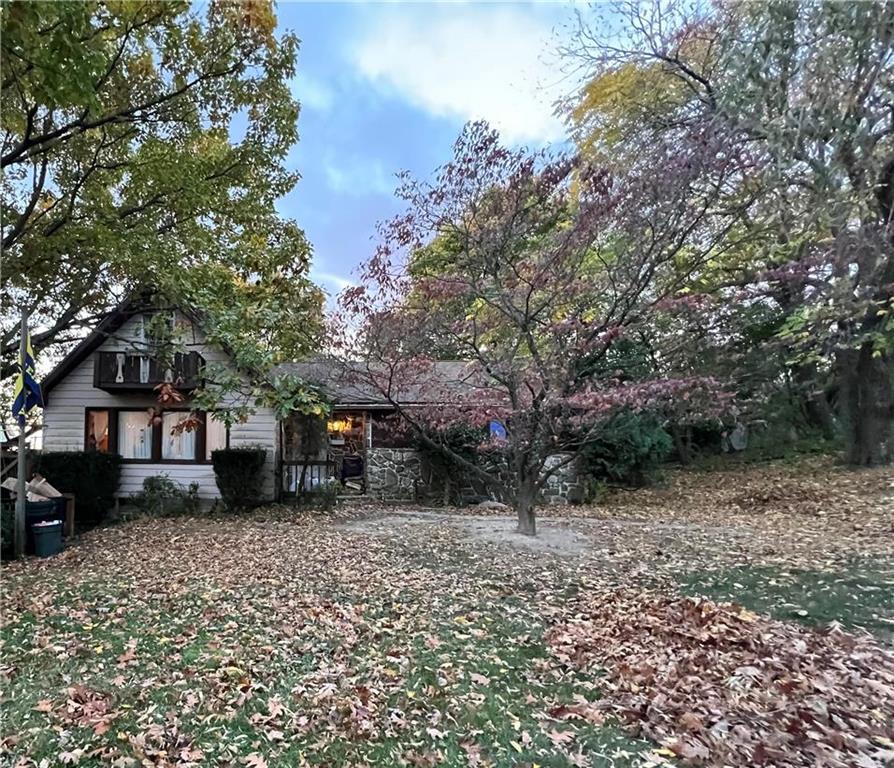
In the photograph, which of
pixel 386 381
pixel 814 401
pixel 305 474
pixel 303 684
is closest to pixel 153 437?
pixel 305 474

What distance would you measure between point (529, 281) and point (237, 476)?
805 centimetres

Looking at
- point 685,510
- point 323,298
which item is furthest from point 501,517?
point 323,298

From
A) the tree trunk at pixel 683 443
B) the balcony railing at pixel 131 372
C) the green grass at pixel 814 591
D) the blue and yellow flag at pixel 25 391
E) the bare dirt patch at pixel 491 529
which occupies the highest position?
the balcony railing at pixel 131 372

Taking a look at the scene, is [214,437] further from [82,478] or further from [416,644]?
[416,644]

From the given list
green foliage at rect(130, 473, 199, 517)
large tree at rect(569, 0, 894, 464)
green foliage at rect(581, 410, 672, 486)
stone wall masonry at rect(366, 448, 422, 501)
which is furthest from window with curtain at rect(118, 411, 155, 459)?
large tree at rect(569, 0, 894, 464)

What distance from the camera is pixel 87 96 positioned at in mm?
4016

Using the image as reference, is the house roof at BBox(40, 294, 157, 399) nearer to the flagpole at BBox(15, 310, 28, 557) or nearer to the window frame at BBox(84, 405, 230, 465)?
the window frame at BBox(84, 405, 230, 465)

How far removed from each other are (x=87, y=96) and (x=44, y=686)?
3969 millimetres

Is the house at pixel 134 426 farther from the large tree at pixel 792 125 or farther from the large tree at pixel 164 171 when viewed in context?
the large tree at pixel 792 125

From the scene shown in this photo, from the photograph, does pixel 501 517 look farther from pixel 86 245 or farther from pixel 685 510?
pixel 86 245

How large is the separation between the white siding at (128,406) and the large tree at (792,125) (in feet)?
29.7

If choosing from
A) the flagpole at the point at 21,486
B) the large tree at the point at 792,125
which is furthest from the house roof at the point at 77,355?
the large tree at the point at 792,125

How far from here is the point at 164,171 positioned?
7.51 meters

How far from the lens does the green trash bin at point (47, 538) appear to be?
809 cm
